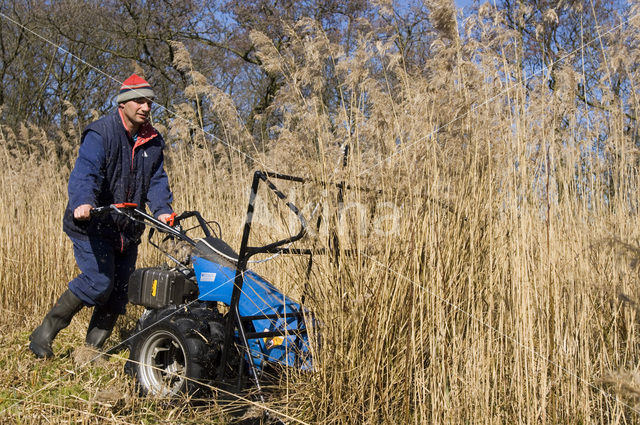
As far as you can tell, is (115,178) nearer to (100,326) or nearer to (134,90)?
(134,90)

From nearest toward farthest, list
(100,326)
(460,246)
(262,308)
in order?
(460,246), (262,308), (100,326)

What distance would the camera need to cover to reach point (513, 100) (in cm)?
264

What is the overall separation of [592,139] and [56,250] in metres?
4.38

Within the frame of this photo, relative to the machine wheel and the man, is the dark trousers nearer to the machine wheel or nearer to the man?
the man

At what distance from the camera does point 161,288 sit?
3197mm

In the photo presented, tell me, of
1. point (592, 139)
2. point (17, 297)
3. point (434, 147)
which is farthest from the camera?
point (17, 297)

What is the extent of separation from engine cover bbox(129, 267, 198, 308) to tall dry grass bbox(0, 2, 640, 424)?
60 cm

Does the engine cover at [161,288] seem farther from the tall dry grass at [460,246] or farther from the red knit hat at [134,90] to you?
the red knit hat at [134,90]

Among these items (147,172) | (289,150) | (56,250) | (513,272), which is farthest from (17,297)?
(513,272)

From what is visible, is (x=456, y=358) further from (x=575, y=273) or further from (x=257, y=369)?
(x=257, y=369)

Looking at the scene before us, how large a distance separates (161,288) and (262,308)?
0.62 m

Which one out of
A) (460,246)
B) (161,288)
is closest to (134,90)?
(161,288)

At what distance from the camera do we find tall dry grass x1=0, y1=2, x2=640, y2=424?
2.38 meters

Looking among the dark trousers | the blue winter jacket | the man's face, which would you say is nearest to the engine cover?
the dark trousers
